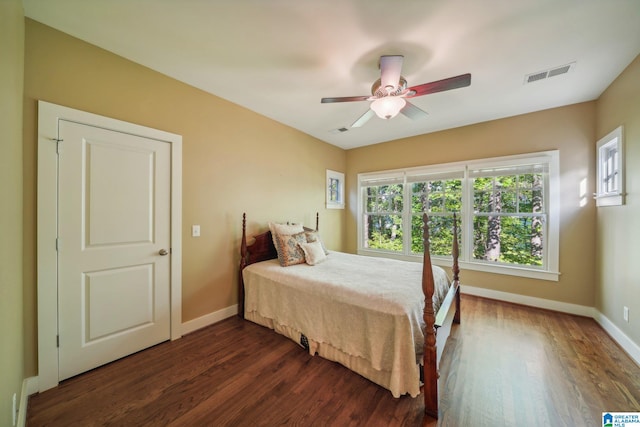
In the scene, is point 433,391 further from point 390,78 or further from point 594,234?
point 594,234

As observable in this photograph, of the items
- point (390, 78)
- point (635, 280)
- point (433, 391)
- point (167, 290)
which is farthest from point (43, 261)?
point (635, 280)

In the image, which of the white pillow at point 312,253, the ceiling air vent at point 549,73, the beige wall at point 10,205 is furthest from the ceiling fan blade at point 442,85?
the beige wall at point 10,205

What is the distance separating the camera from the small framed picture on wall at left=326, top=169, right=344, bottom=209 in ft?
15.1

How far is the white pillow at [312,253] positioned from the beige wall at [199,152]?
0.83 metres

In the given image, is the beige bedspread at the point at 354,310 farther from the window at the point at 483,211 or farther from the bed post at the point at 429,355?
the window at the point at 483,211

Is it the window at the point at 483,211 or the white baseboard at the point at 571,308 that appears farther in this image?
the window at the point at 483,211

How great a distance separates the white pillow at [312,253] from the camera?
2831 millimetres

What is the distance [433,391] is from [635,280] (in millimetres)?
2328

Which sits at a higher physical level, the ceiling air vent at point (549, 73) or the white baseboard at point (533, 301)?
the ceiling air vent at point (549, 73)

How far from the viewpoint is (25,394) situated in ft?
5.27

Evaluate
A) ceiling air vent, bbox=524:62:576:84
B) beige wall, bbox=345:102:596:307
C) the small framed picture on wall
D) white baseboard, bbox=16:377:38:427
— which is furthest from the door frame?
beige wall, bbox=345:102:596:307

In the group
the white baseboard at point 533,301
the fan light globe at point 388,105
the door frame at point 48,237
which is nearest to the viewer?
the door frame at point 48,237

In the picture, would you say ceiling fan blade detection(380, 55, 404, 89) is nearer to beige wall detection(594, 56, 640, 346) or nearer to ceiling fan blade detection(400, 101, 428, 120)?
ceiling fan blade detection(400, 101, 428, 120)

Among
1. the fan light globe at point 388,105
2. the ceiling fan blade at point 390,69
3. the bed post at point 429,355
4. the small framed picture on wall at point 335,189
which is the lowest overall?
the bed post at point 429,355
